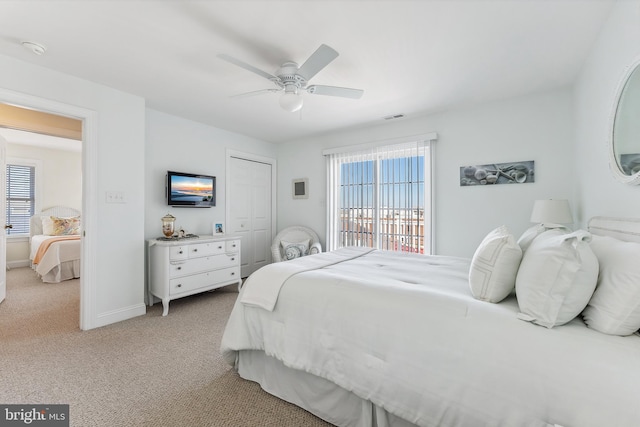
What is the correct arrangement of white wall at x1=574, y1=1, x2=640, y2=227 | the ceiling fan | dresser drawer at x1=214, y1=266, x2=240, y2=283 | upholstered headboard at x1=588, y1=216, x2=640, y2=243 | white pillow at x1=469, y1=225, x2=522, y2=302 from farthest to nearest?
1. dresser drawer at x1=214, y1=266, x2=240, y2=283
2. the ceiling fan
3. white wall at x1=574, y1=1, x2=640, y2=227
4. upholstered headboard at x1=588, y1=216, x2=640, y2=243
5. white pillow at x1=469, y1=225, x2=522, y2=302

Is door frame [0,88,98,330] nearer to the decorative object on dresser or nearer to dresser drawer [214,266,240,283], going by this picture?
the decorative object on dresser

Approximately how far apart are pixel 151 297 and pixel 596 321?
403cm

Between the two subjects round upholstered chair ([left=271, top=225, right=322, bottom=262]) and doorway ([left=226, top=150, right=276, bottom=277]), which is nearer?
round upholstered chair ([left=271, top=225, right=322, bottom=262])

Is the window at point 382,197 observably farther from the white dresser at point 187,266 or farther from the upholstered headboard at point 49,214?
the upholstered headboard at point 49,214

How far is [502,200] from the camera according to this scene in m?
3.20

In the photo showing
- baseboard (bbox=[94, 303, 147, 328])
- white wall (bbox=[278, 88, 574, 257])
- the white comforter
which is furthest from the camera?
white wall (bbox=[278, 88, 574, 257])

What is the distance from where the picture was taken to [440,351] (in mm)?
1151

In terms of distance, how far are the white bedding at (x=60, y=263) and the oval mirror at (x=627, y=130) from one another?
22.0ft

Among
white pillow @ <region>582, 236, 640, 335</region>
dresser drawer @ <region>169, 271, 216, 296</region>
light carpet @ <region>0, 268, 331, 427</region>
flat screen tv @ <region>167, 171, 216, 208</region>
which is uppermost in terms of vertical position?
flat screen tv @ <region>167, 171, 216, 208</region>

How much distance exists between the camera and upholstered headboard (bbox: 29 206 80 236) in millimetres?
5586

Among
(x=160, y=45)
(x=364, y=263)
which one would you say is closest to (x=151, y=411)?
(x=364, y=263)

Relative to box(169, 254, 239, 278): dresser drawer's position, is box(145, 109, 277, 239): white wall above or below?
above

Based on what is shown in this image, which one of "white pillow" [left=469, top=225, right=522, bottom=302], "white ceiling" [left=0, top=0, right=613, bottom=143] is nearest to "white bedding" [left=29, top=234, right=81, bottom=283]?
"white ceiling" [left=0, top=0, right=613, bottom=143]

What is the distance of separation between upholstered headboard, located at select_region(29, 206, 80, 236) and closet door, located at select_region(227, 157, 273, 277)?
442 cm
